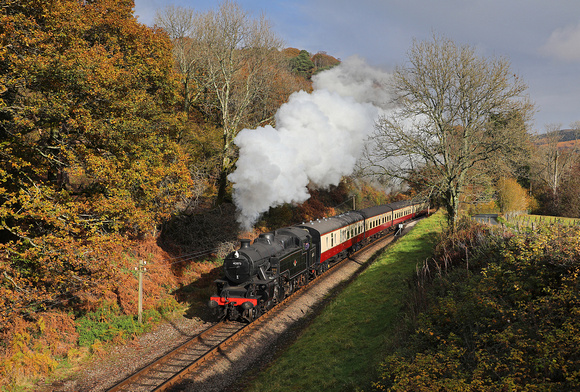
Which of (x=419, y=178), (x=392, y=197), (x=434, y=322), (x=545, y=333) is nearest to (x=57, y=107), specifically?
(x=434, y=322)

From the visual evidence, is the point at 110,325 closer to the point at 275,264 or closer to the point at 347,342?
the point at 275,264

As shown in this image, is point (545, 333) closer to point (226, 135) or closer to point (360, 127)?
point (360, 127)

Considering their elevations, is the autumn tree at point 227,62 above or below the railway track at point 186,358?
above

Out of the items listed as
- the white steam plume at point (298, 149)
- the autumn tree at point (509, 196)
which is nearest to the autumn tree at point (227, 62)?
the white steam plume at point (298, 149)

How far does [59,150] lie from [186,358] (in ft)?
29.7

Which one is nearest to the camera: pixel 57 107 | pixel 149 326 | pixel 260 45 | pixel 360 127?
pixel 57 107

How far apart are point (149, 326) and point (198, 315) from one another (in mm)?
2150

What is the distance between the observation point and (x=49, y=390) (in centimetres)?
1030

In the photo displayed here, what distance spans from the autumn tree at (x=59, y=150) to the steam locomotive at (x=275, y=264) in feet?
14.0

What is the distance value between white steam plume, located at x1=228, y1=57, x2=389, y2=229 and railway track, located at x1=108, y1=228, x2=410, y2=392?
6.13 metres

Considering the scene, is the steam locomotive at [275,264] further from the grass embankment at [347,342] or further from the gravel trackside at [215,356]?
the grass embankment at [347,342]

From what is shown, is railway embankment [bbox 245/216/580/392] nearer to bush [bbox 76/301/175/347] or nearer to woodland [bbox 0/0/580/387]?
bush [bbox 76/301/175/347]

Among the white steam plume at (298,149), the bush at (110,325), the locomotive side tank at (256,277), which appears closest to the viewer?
the bush at (110,325)

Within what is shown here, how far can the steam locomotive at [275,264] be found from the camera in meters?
13.8
